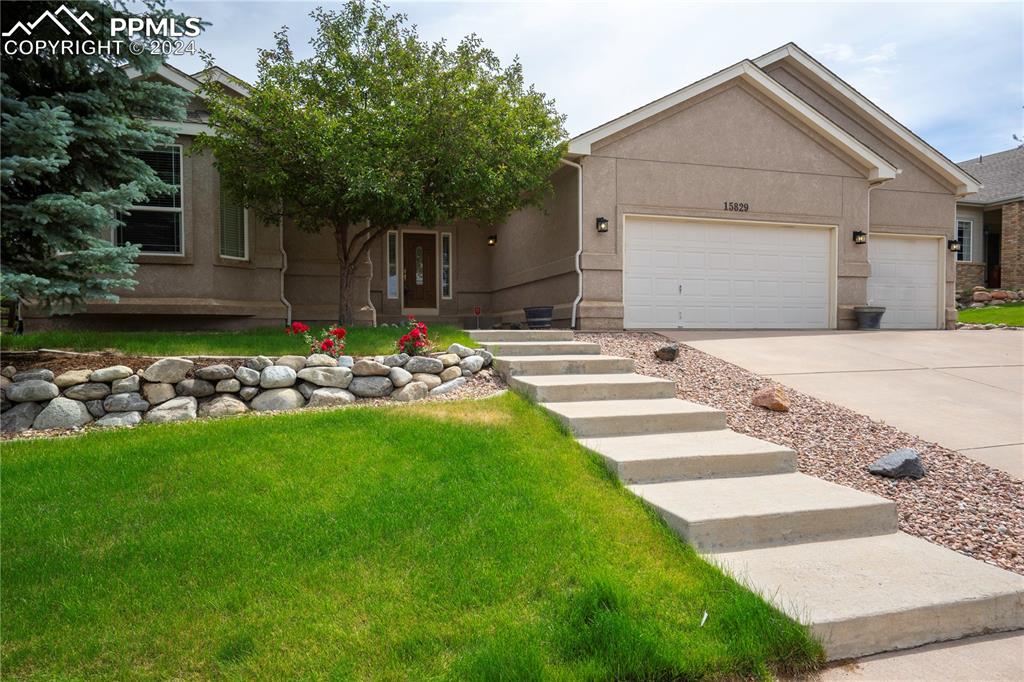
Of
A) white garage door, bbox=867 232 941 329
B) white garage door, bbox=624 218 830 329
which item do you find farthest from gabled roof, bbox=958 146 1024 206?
white garage door, bbox=624 218 830 329

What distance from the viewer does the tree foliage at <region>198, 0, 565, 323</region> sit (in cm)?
813

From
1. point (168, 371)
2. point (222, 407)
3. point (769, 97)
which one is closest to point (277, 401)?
point (222, 407)

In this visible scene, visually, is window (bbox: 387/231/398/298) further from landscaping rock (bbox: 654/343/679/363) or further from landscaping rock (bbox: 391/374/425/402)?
landscaping rock (bbox: 391/374/425/402)

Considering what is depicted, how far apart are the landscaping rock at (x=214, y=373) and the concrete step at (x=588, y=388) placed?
8.83ft

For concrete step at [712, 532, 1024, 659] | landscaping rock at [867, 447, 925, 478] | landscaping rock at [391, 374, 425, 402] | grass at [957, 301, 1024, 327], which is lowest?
concrete step at [712, 532, 1024, 659]

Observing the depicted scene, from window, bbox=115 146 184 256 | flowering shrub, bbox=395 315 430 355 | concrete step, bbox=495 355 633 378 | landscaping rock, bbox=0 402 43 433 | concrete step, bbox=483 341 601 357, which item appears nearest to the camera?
landscaping rock, bbox=0 402 43 433

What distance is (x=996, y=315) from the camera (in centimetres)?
1592

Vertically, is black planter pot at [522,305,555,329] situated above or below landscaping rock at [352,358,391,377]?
above

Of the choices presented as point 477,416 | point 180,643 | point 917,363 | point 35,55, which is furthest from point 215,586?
point 917,363

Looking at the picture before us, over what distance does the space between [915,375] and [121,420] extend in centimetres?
903

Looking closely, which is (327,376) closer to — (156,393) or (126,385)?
(156,393)

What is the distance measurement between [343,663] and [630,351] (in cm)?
627

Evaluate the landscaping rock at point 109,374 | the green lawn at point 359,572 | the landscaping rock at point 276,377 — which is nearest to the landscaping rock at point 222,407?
the landscaping rock at point 276,377

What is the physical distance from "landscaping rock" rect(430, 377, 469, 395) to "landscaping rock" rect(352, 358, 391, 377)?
1.76 ft
